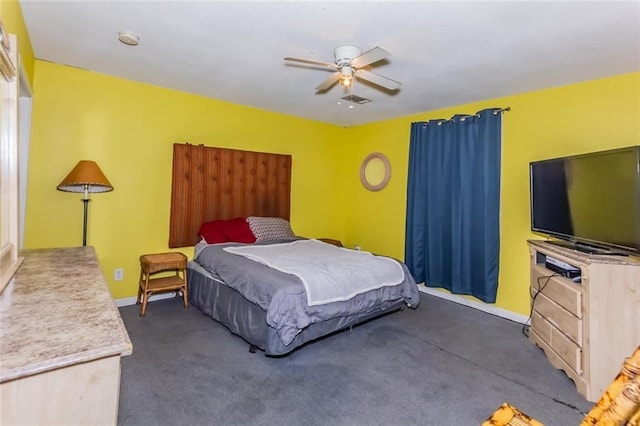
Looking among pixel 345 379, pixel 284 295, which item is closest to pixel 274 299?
pixel 284 295

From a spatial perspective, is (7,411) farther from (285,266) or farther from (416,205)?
(416,205)

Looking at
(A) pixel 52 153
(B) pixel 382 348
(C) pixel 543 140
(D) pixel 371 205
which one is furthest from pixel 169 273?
(C) pixel 543 140

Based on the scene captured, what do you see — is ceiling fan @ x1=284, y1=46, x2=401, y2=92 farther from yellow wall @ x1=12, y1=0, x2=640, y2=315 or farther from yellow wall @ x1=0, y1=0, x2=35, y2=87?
yellow wall @ x1=12, y1=0, x2=640, y2=315

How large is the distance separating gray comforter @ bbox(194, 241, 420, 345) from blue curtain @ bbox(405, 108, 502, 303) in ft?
3.35

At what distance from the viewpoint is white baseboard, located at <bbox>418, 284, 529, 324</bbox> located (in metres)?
3.37

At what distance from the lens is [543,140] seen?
321cm

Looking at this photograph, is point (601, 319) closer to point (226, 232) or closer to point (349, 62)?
point (349, 62)

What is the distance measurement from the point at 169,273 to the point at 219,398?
2.07 m

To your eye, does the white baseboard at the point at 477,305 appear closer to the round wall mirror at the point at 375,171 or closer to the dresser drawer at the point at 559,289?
the dresser drawer at the point at 559,289

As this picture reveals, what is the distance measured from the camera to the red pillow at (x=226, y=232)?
3.69 metres

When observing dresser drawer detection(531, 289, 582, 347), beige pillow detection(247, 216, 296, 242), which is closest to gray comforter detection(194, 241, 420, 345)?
beige pillow detection(247, 216, 296, 242)

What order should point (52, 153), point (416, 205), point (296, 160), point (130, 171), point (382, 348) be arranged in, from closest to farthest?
point (382, 348)
point (52, 153)
point (130, 171)
point (416, 205)
point (296, 160)

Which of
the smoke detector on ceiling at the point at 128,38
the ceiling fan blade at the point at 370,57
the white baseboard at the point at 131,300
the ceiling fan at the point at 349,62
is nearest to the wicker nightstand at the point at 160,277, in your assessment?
the white baseboard at the point at 131,300

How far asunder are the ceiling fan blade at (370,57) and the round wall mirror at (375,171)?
8.18 ft
